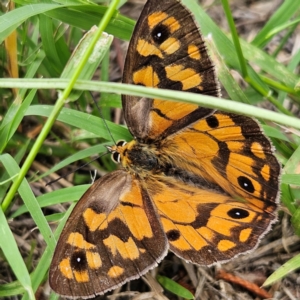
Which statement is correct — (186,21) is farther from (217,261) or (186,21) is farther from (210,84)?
(217,261)

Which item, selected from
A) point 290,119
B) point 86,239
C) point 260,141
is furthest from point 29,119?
point 290,119

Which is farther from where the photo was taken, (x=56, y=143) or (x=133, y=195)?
(x=56, y=143)

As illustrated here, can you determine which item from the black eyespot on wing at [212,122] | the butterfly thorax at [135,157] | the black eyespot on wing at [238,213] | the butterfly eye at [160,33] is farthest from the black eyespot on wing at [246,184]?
the butterfly eye at [160,33]

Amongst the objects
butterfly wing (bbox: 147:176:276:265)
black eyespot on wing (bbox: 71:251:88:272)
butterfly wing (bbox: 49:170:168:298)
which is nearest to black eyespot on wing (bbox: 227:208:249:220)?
butterfly wing (bbox: 147:176:276:265)

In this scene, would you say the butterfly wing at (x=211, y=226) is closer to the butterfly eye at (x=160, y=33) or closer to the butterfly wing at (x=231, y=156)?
the butterfly wing at (x=231, y=156)

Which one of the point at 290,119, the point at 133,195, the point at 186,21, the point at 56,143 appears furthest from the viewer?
the point at 56,143

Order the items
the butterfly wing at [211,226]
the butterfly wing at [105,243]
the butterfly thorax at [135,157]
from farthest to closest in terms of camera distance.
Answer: the butterfly thorax at [135,157], the butterfly wing at [211,226], the butterfly wing at [105,243]

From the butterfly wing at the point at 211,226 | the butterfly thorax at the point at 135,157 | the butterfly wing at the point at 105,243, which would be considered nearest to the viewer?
the butterfly wing at the point at 105,243

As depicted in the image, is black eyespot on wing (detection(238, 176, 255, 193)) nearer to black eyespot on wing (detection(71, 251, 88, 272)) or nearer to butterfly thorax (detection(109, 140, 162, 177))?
butterfly thorax (detection(109, 140, 162, 177))
